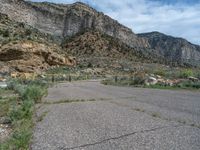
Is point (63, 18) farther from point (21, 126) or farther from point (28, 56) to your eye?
point (21, 126)

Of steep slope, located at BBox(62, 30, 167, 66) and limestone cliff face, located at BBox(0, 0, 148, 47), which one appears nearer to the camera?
steep slope, located at BBox(62, 30, 167, 66)

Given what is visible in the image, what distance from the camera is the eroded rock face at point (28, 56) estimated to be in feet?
194

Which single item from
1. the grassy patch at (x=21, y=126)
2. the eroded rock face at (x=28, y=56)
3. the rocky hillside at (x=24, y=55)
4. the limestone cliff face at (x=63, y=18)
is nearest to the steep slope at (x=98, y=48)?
the limestone cliff face at (x=63, y=18)

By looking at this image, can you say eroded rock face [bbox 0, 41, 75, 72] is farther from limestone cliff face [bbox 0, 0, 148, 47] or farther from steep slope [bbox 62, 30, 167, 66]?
limestone cliff face [bbox 0, 0, 148, 47]

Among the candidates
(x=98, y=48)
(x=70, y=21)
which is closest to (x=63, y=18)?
(x=70, y=21)

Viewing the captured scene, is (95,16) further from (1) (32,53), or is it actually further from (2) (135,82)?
(2) (135,82)

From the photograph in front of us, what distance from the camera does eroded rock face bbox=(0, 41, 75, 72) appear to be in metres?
59.0

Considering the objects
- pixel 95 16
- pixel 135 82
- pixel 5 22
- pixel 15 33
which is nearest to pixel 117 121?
pixel 135 82

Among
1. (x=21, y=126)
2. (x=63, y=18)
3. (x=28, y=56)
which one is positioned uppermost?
(x=63, y=18)

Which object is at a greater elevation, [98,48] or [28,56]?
[98,48]

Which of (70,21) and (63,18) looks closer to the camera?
(63,18)

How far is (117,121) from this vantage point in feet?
36.4

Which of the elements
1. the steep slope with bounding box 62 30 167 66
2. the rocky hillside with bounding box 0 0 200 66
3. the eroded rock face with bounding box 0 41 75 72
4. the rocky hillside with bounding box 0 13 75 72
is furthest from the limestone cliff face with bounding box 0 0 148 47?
the eroded rock face with bounding box 0 41 75 72

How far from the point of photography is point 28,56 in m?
60.5
